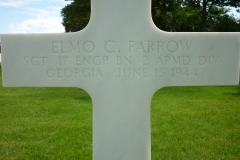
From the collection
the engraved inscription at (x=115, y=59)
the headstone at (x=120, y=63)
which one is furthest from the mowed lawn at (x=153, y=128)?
the engraved inscription at (x=115, y=59)

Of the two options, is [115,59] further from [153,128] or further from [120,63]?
[153,128]

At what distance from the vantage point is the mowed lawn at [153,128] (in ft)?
12.0

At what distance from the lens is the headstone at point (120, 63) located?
2287 mm

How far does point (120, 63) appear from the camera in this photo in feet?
7.55

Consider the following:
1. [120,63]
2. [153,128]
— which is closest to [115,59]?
[120,63]

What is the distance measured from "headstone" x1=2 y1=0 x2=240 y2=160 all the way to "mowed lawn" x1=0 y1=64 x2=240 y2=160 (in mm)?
1309

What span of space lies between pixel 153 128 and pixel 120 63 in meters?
2.68

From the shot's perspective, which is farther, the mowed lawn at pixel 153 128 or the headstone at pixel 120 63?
the mowed lawn at pixel 153 128

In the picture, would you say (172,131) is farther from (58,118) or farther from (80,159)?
(58,118)

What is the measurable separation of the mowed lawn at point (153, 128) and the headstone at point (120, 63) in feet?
4.29

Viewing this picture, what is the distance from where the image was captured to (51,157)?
3.54 m

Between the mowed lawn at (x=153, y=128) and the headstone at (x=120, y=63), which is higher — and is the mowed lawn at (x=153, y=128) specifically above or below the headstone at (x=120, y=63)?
below

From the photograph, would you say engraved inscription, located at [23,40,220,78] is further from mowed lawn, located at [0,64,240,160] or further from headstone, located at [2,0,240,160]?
mowed lawn, located at [0,64,240,160]

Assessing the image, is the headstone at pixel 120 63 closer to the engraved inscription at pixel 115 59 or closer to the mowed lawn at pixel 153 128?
the engraved inscription at pixel 115 59
